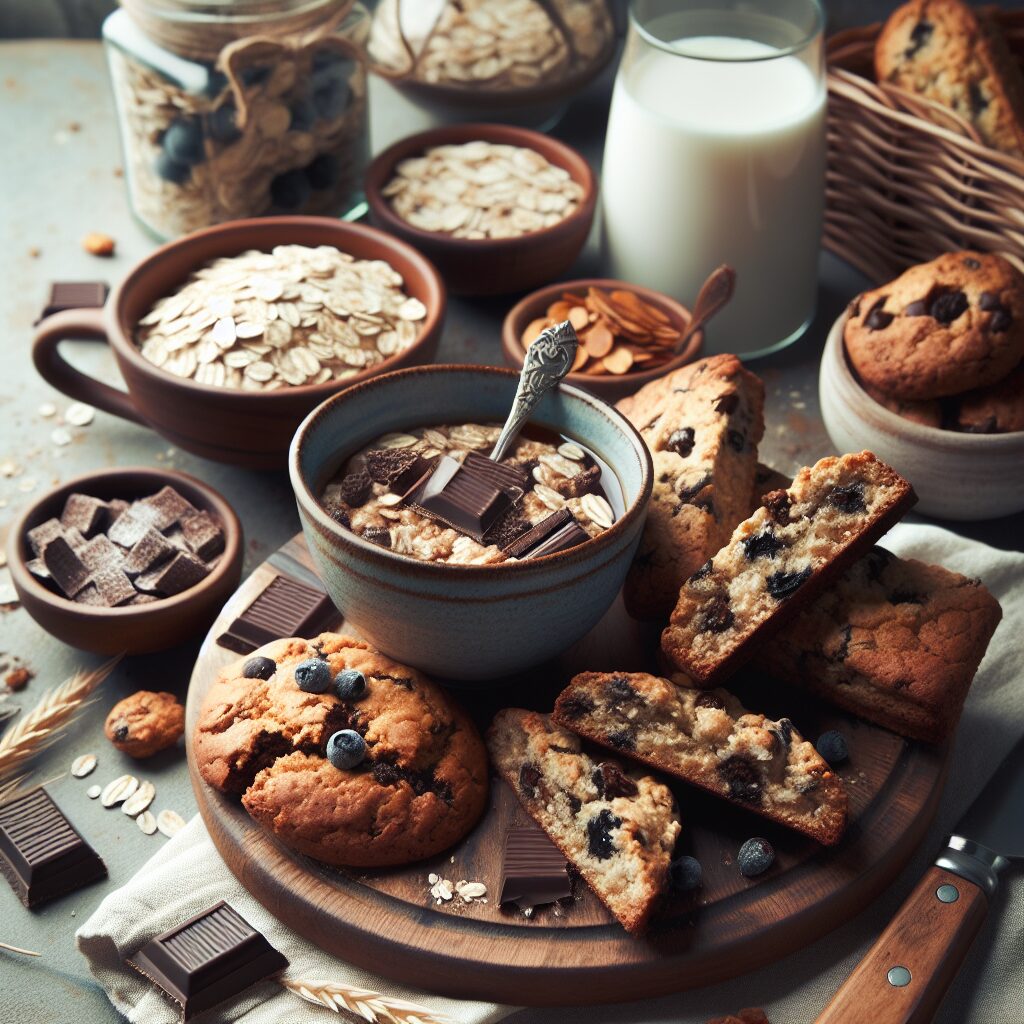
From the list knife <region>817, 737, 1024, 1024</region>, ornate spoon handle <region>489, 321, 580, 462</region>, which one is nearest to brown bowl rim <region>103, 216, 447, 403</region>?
ornate spoon handle <region>489, 321, 580, 462</region>

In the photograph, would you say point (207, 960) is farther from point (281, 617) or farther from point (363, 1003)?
point (281, 617)

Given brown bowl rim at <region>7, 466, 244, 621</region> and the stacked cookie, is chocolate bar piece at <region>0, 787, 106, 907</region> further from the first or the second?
the stacked cookie

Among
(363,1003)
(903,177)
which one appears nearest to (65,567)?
(363,1003)

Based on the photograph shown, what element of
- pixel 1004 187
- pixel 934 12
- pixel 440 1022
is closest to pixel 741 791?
pixel 440 1022

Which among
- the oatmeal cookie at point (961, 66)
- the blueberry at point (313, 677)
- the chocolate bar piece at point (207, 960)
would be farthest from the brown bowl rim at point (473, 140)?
the chocolate bar piece at point (207, 960)

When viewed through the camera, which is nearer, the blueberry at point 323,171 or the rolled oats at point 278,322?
the rolled oats at point 278,322

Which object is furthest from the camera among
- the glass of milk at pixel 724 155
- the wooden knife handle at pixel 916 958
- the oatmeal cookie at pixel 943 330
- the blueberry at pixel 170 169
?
the blueberry at pixel 170 169

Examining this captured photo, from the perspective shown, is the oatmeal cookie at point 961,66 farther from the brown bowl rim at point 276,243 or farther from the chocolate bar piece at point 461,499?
the chocolate bar piece at point 461,499

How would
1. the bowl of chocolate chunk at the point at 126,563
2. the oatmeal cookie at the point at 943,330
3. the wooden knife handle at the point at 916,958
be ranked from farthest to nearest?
the oatmeal cookie at the point at 943,330
the bowl of chocolate chunk at the point at 126,563
the wooden knife handle at the point at 916,958
